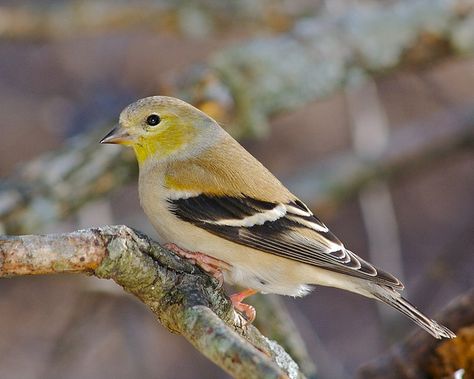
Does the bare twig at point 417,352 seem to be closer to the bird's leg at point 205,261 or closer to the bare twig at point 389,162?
the bird's leg at point 205,261

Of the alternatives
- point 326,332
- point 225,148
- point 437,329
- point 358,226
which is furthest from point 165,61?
point 437,329

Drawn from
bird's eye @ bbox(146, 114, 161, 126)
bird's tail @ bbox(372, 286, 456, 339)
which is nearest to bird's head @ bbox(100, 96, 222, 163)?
bird's eye @ bbox(146, 114, 161, 126)

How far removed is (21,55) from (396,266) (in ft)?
15.2

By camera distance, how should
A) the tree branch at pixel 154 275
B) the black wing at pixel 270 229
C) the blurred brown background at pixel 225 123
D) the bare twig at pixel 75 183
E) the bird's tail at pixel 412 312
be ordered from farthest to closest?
1. the blurred brown background at pixel 225 123
2. the bare twig at pixel 75 183
3. the black wing at pixel 270 229
4. the bird's tail at pixel 412 312
5. the tree branch at pixel 154 275

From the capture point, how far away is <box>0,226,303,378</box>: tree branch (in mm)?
2332

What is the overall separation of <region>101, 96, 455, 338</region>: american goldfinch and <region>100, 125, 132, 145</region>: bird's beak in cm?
24

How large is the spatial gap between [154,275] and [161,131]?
1.73 meters

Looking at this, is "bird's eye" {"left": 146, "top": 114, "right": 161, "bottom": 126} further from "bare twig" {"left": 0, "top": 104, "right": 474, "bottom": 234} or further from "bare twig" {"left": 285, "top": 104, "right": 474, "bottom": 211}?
"bare twig" {"left": 285, "top": 104, "right": 474, "bottom": 211}

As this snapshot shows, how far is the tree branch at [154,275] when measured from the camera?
2.33 m

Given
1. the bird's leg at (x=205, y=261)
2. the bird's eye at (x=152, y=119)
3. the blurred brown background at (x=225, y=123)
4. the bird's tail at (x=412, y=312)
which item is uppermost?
the bird's eye at (x=152, y=119)

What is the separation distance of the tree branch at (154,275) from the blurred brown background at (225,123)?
95.0 inches

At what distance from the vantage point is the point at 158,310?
9.48ft

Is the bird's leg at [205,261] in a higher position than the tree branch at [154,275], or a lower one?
lower

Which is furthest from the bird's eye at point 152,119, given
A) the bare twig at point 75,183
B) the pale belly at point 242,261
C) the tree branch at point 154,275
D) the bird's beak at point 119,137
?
the tree branch at point 154,275
